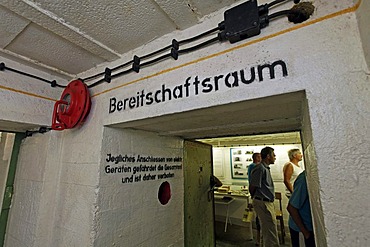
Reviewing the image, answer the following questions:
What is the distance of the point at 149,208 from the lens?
1.31 meters

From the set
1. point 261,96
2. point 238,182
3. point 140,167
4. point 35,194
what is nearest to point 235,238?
point 238,182

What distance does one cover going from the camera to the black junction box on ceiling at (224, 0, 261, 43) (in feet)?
2.06

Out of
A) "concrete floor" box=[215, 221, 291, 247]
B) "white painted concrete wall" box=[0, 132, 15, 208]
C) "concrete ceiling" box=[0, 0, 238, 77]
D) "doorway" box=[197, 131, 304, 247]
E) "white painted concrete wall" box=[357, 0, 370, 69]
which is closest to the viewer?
"white painted concrete wall" box=[357, 0, 370, 69]

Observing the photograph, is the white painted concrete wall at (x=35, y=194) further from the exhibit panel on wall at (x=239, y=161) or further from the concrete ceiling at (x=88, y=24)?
the exhibit panel on wall at (x=239, y=161)

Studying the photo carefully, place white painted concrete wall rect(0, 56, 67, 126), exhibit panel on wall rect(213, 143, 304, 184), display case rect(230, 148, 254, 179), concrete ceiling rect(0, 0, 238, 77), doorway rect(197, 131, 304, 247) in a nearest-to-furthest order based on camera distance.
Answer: concrete ceiling rect(0, 0, 238, 77), white painted concrete wall rect(0, 56, 67, 126), doorway rect(197, 131, 304, 247), exhibit panel on wall rect(213, 143, 304, 184), display case rect(230, 148, 254, 179)

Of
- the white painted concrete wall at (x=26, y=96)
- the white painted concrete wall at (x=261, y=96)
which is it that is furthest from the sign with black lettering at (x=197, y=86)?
the white painted concrete wall at (x=26, y=96)

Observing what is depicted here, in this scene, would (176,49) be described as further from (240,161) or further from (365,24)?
(240,161)

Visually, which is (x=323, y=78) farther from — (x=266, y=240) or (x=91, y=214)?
(x=266, y=240)

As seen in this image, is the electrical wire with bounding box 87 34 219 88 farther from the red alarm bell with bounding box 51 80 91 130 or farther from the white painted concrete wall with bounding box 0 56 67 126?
the white painted concrete wall with bounding box 0 56 67 126

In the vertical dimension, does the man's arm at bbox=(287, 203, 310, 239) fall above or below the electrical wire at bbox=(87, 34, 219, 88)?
below

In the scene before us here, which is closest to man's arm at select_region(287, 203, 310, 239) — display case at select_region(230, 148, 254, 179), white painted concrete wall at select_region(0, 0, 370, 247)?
white painted concrete wall at select_region(0, 0, 370, 247)

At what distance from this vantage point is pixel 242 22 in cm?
65

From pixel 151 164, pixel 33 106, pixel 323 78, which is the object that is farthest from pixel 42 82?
pixel 323 78

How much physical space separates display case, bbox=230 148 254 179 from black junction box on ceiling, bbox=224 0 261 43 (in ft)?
14.0
